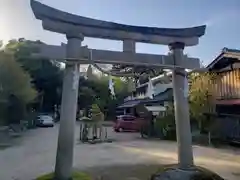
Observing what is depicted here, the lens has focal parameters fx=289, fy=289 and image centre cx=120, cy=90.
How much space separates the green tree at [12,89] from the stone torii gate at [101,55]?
1361 centimetres

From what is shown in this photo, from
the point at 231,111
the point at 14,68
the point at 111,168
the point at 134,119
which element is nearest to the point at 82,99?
the point at 134,119

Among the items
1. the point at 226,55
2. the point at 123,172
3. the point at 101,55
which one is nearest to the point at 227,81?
the point at 226,55

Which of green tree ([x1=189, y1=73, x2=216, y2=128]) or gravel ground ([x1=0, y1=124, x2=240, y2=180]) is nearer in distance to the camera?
gravel ground ([x1=0, y1=124, x2=240, y2=180])

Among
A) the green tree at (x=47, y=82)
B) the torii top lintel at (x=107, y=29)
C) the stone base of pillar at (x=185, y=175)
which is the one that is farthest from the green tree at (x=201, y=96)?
the green tree at (x=47, y=82)

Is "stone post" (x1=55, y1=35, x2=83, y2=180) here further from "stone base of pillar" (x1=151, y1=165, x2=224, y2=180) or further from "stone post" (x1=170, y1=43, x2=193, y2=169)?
"stone post" (x1=170, y1=43, x2=193, y2=169)

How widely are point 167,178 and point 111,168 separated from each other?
463 cm

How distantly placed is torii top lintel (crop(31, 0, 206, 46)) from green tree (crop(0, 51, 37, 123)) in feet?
44.7

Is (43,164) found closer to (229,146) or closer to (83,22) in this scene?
(83,22)

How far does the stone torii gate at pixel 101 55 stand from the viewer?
600cm

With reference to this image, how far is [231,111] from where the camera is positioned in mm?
17016

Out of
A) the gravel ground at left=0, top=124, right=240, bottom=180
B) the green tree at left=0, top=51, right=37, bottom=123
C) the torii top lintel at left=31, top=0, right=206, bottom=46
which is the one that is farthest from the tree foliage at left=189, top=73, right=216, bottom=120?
the green tree at left=0, top=51, right=37, bottom=123

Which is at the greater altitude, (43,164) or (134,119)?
(134,119)

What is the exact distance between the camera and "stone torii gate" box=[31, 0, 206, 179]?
19.7ft

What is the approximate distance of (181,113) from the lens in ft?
23.2
